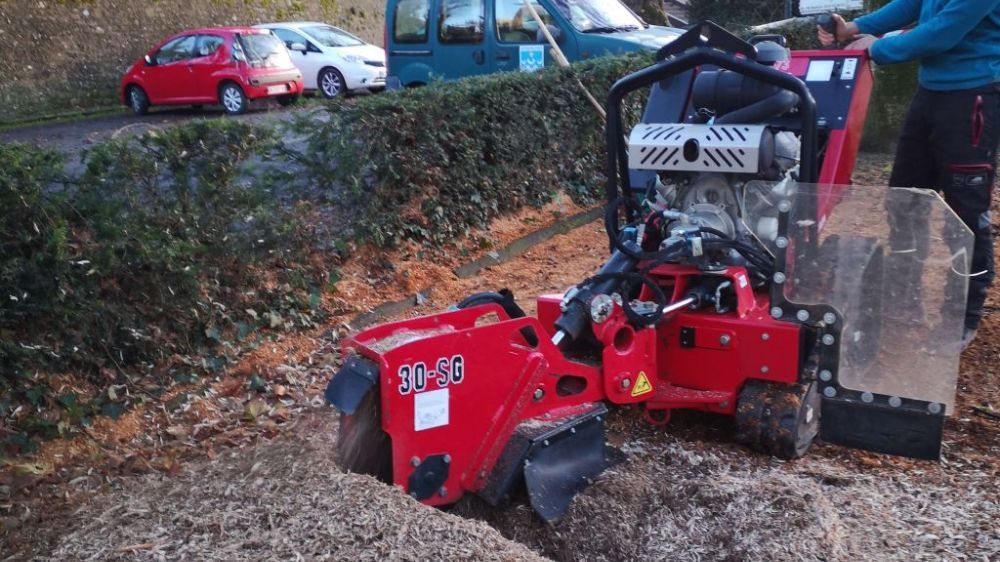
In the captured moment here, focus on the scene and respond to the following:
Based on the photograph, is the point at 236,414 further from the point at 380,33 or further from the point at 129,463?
the point at 380,33

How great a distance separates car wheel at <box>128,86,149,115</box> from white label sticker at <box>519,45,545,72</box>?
1050 centimetres

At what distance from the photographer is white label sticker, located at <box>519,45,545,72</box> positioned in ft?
34.3

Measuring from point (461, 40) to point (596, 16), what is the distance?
5.15 ft

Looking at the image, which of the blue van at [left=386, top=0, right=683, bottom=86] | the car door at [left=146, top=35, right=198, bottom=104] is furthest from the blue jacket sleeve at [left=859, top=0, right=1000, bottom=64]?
the car door at [left=146, top=35, right=198, bottom=104]

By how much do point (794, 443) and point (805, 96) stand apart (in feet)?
4.69

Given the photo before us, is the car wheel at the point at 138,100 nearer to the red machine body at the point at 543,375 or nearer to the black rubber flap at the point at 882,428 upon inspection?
the red machine body at the point at 543,375

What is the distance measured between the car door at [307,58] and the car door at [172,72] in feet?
6.13

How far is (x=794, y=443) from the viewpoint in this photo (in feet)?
13.1

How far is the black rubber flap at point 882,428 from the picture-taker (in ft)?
11.4

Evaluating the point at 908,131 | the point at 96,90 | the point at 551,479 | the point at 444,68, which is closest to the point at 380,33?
the point at 96,90

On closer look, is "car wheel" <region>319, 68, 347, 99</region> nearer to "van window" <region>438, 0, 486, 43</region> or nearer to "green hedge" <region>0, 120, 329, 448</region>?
"van window" <region>438, 0, 486, 43</region>

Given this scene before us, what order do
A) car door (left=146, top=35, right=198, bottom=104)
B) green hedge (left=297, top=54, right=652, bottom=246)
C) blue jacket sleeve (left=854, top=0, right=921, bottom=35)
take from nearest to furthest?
blue jacket sleeve (left=854, top=0, right=921, bottom=35), green hedge (left=297, top=54, right=652, bottom=246), car door (left=146, top=35, right=198, bottom=104)

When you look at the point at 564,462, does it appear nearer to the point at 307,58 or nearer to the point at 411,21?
the point at 411,21

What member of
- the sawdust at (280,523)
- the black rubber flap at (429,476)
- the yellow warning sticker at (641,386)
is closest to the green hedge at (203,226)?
the sawdust at (280,523)
